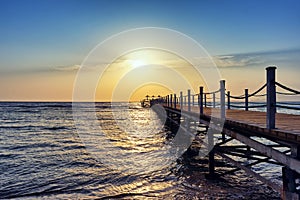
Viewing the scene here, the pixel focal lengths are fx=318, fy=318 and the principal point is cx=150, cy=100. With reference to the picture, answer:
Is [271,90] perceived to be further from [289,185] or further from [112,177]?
[112,177]

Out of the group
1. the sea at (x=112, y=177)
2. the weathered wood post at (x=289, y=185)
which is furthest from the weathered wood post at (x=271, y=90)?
the sea at (x=112, y=177)

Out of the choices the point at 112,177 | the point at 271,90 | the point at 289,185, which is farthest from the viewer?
the point at 112,177

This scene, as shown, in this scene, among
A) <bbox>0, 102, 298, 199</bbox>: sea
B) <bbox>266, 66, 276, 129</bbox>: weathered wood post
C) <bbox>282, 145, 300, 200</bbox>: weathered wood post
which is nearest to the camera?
<bbox>282, 145, 300, 200</bbox>: weathered wood post

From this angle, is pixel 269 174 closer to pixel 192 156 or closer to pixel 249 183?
pixel 249 183

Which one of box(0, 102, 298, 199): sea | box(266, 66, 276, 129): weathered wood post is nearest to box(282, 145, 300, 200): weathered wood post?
box(266, 66, 276, 129): weathered wood post

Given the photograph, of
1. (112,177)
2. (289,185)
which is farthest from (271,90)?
(112,177)

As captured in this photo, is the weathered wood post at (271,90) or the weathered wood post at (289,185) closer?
the weathered wood post at (289,185)

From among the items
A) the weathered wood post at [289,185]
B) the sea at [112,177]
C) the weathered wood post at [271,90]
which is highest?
the weathered wood post at [271,90]

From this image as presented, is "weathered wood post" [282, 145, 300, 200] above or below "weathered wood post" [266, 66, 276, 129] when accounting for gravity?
below

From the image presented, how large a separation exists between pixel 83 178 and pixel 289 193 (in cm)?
823

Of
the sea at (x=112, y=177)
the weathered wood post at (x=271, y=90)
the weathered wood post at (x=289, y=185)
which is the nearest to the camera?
the weathered wood post at (x=289, y=185)

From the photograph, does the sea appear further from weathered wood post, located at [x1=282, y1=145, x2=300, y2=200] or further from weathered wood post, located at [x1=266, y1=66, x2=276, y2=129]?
weathered wood post, located at [x1=266, y1=66, x2=276, y2=129]

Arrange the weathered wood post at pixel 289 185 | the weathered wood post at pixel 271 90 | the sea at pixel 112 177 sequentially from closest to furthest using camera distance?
1. the weathered wood post at pixel 289 185
2. the weathered wood post at pixel 271 90
3. the sea at pixel 112 177

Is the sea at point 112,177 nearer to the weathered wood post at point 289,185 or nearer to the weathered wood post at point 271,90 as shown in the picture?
the weathered wood post at point 289,185
